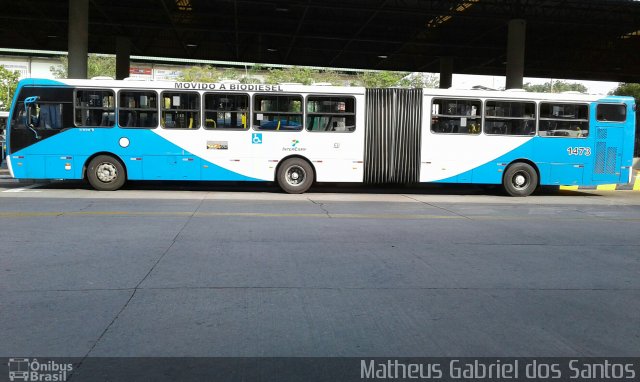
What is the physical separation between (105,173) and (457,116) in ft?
33.0

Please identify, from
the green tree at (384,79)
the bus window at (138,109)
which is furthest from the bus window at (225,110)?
the green tree at (384,79)

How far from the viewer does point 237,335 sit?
4617 millimetres

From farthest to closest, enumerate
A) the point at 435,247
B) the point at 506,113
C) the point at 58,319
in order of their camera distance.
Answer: the point at 506,113, the point at 435,247, the point at 58,319

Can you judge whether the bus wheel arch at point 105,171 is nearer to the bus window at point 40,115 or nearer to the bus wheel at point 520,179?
the bus window at point 40,115

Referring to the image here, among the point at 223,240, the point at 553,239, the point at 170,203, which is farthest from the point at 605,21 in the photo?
the point at 223,240

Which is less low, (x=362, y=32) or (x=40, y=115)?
(x=362, y=32)

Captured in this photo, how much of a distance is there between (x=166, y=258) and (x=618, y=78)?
41.8 metres

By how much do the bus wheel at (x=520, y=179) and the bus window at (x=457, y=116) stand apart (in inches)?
62.2

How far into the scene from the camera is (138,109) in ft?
50.8

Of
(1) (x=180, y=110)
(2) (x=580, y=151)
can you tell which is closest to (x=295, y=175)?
(1) (x=180, y=110)

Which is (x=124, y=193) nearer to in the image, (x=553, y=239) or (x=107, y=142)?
(x=107, y=142)

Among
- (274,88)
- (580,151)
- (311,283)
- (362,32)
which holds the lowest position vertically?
(311,283)

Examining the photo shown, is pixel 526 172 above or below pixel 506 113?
below

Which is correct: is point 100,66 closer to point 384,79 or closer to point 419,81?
point 384,79
